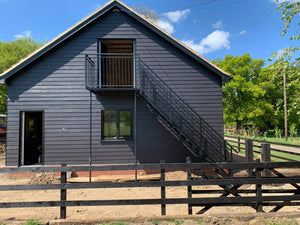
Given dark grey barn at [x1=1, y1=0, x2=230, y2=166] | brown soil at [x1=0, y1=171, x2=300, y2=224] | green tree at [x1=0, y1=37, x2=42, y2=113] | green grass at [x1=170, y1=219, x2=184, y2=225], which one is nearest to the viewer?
green grass at [x1=170, y1=219, x2=184, y2=225]

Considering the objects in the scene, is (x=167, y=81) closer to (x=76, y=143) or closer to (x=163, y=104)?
(x=163, y=104)

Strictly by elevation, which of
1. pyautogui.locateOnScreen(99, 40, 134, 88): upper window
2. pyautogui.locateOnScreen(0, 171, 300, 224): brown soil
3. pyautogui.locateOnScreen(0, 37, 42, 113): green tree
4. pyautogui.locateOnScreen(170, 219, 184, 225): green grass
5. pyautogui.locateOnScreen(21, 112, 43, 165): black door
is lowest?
pyautogui.locateOnScreen(0, 171, 300, 224): brown soil

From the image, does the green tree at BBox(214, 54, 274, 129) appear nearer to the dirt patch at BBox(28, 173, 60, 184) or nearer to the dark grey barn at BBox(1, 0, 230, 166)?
the dark grey barn at BBox(1, 0, 230, 166)

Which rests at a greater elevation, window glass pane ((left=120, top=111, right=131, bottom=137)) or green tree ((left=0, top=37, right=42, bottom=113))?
green tree ((left=0, top=37, right=42, bottom=113))

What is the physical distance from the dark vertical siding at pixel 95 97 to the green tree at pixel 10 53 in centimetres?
1468

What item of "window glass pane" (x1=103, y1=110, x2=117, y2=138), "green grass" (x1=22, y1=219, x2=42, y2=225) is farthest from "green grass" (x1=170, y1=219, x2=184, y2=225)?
"window glass pane" (x1=103, y1=110, x2=117, y2=138)

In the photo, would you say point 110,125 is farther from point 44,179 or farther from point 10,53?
point 10,53

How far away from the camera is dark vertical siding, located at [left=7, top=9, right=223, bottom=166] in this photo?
862 cm

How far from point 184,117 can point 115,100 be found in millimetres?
3511

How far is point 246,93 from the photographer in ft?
115

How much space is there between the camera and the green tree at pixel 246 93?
33969 mm

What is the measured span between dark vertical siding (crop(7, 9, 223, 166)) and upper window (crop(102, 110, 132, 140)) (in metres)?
0.30

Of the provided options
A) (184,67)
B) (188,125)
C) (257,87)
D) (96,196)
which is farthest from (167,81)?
(257,87)

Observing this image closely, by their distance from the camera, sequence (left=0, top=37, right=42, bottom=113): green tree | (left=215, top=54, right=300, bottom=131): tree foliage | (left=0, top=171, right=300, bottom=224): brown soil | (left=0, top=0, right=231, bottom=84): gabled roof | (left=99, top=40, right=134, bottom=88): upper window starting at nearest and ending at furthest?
(left=0, top=171, right=300, bottom=224): brown soil, (left=0, top=0, right=231, bottom=84): gabled roof, (left=99, top=40, right=134, bottom=88): upper window, (left=0, top=37, right=42, bottom=113): green tree, (left=215, top=54, right=300, bottom=131): tree foliage
